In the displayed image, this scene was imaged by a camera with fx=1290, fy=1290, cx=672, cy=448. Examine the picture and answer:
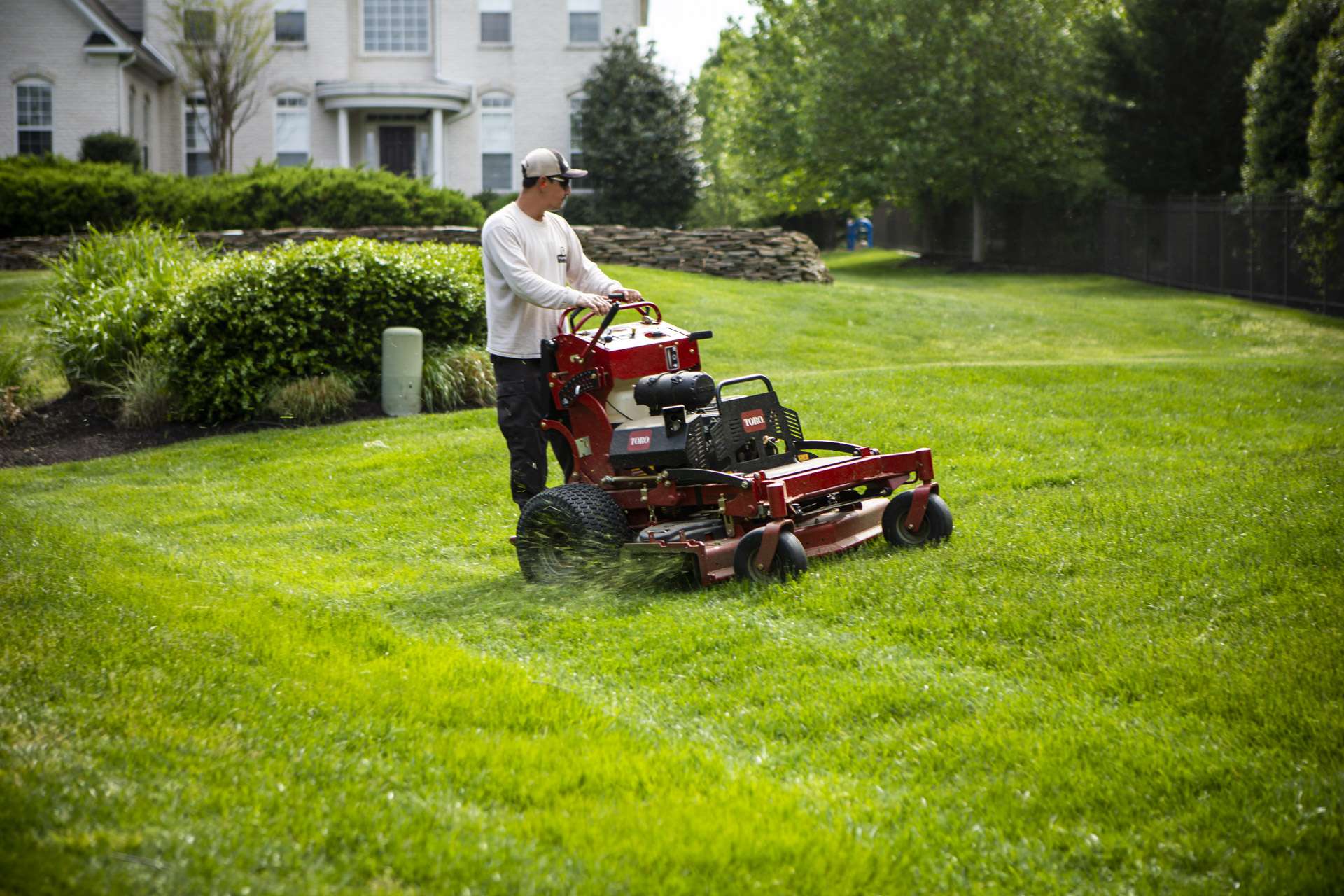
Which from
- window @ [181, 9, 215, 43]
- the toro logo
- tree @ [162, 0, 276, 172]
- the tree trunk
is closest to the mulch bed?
the toro logo

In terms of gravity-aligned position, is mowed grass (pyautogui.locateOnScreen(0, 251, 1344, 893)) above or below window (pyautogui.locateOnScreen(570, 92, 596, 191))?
below

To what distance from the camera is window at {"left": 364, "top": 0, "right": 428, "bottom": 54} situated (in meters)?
30.7

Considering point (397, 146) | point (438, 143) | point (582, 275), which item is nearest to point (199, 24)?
point (397, 146)

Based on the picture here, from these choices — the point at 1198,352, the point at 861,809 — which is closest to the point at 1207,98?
the point at 1198,352

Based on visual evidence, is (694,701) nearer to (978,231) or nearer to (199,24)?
(199,24)

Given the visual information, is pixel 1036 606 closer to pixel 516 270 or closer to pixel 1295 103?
pixel 516 270

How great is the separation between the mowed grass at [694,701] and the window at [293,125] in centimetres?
2334

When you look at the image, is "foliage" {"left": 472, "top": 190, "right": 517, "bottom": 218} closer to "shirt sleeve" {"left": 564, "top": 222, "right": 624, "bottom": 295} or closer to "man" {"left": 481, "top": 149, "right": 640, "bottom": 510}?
"shirt sleeve" {"left": 564, "top": 222, "right": 624, "bottom": 295}

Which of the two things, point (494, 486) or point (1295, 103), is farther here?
point (1295, 103)

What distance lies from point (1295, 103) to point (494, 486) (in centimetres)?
1814

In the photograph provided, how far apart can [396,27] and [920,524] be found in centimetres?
2760

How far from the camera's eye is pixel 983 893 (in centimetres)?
328

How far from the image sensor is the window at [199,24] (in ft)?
92.5

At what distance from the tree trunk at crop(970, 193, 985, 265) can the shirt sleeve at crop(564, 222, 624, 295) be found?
25.8 meters
